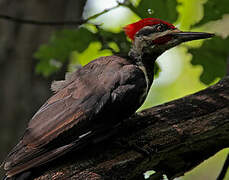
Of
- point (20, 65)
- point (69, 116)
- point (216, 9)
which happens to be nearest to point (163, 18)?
point (216, 9)

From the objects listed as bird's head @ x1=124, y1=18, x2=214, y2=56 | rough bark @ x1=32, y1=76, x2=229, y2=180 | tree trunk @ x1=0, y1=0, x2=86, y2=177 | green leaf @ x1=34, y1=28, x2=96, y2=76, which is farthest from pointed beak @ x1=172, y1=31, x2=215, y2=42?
tree trunk @ x1=0, y1=0, x2=86, y2=177

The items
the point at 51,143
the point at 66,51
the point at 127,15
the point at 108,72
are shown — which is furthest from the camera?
the point at 127,15

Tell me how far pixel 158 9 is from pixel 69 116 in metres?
1.40

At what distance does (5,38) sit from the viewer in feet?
18.3

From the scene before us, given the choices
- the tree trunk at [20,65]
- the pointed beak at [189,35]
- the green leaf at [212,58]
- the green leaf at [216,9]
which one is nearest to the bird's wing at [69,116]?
the pointed beak at [189,35]

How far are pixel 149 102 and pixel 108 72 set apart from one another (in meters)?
6.11

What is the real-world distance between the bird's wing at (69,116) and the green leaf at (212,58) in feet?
2.54

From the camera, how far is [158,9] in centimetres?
395

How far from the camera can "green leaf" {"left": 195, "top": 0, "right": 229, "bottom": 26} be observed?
3.90 metres

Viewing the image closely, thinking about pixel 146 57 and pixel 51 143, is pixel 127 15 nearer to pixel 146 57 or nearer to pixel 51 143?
pixel 146 57

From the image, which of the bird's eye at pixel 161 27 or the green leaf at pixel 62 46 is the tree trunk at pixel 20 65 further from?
the bird's eye at pixel 161 27

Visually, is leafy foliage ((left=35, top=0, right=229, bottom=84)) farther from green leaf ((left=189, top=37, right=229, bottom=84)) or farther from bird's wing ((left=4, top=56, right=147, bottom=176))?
bird's wing ((left=4, top=56, right=147, bottom=176))

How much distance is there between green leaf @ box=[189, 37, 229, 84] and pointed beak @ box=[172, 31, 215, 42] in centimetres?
17

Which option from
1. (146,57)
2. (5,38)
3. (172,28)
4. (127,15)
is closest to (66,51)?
(146,57)
